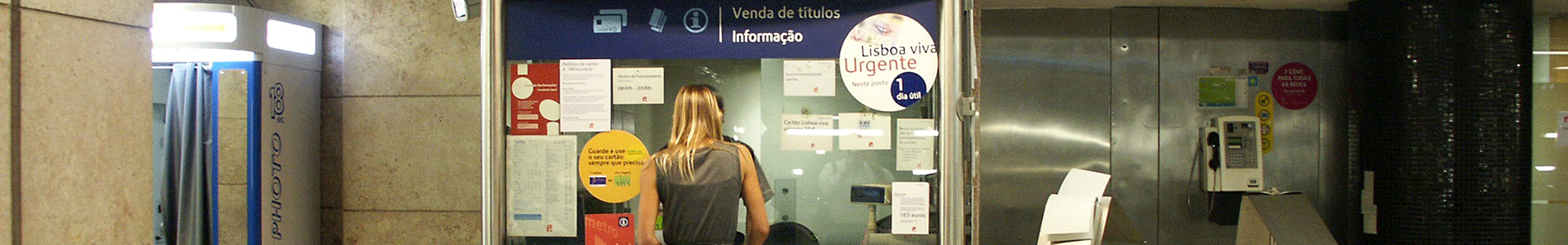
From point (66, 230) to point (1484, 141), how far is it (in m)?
6.26

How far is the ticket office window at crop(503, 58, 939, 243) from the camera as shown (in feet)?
12.2

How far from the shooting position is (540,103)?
12.5 ft

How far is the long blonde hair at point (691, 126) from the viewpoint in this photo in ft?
Answer: 12.3

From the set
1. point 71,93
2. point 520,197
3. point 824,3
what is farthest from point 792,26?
point 71,93

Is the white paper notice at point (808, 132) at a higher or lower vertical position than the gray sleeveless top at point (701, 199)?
higher

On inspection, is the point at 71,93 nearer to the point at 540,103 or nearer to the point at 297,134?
the point at 540,103

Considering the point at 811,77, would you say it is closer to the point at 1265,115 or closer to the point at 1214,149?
the point at 1214,149

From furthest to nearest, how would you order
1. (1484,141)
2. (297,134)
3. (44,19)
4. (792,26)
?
(1484,141), (297,134), (792,26), (44,19)

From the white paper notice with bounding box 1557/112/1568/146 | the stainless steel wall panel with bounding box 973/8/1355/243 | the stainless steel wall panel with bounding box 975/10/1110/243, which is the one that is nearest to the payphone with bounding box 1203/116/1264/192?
the stainless steel wall panel with bounding box 973/8/1355/243

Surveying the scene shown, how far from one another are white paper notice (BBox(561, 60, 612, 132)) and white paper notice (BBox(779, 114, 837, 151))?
613 mm

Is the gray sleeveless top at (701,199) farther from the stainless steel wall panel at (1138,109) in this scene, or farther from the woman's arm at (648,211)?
the stainless steel wall panel at (1138,109)

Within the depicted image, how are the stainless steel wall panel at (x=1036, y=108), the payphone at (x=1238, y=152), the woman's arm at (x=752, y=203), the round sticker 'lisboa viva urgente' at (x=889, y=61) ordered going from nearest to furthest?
1. the round sticker 'lisboa viva urgente' at (x=889, y=61)
2. the woman's arm at (x=752, y=203)
3. the payphone at (x=1238, y=152)
4. the stainless steel wall panel at (x=1036, y=108)

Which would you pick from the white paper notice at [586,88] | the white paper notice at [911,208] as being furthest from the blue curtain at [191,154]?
the white paper notice at [911,208]

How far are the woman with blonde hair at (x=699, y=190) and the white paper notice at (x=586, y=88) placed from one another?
24cm
